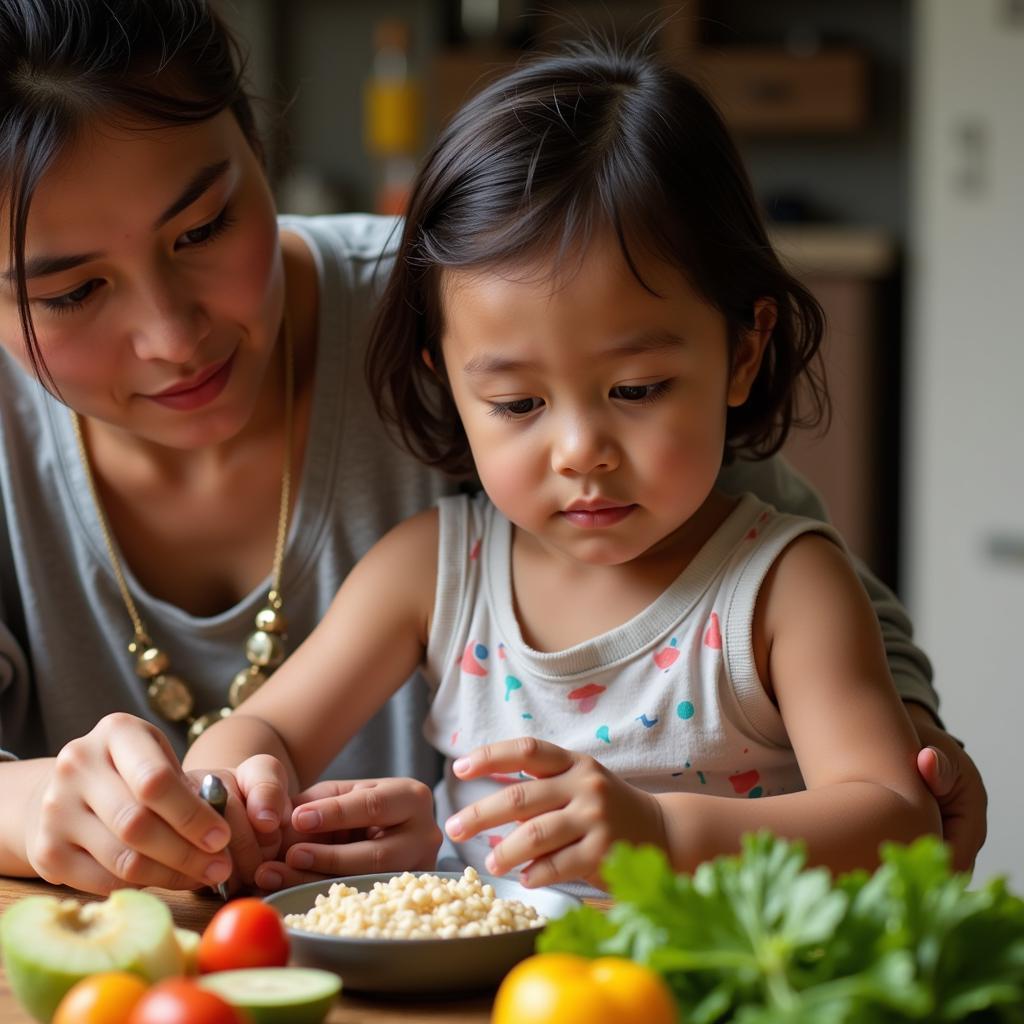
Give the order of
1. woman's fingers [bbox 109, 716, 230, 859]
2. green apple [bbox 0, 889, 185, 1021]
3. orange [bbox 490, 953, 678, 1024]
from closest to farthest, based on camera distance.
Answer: orange [bbox 490, 953, 678, 1024]
green apple [bbox 0, 889, 185, 1021]
woman's fingers [bbox 109, 716, 230, 859]

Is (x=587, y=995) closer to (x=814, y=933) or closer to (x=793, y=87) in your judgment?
(x=814, y=933)

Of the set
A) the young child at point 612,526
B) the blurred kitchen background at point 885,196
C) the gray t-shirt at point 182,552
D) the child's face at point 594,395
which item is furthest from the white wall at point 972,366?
the child's face at point 594,395

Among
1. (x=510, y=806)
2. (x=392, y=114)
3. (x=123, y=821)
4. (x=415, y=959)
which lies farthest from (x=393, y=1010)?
(x=392, y=114)

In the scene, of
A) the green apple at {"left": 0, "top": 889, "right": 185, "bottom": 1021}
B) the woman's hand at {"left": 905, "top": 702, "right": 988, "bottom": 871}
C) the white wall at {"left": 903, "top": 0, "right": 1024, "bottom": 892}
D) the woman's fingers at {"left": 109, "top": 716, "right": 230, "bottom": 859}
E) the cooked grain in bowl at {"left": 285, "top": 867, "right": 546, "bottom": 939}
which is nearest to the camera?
the green apple at {"left": 0, "top": 889, "right": 185, "bottom": 1021}

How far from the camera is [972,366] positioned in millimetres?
3598

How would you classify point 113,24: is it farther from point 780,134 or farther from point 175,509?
point 780,134

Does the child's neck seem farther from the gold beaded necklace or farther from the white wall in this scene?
the white wall

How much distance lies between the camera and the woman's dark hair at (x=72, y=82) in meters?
1.14

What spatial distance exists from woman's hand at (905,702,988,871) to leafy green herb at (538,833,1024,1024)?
0.43m

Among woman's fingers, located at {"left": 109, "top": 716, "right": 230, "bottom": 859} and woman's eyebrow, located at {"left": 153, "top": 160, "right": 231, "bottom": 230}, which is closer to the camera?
woman's fingers, located at {"left": 109, "top": 716, "right": 230, "bottom": 859}

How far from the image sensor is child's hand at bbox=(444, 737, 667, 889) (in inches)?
33.5

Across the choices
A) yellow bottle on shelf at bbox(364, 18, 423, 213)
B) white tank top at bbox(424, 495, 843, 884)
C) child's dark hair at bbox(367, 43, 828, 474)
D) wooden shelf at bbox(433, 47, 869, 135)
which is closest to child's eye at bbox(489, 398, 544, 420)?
child's dark hair at bbox(367, 43, 828, 474)

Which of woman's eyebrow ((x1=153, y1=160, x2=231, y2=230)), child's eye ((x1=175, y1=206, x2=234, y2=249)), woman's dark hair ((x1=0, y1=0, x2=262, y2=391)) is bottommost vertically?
child's eye ((x1=175, y1=206, x2=234, y2=249))

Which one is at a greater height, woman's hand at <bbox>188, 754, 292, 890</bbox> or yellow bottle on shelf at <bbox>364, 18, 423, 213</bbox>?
yellow bottle on shelf at <bbox>364, 18, 423, 213</bbox>
